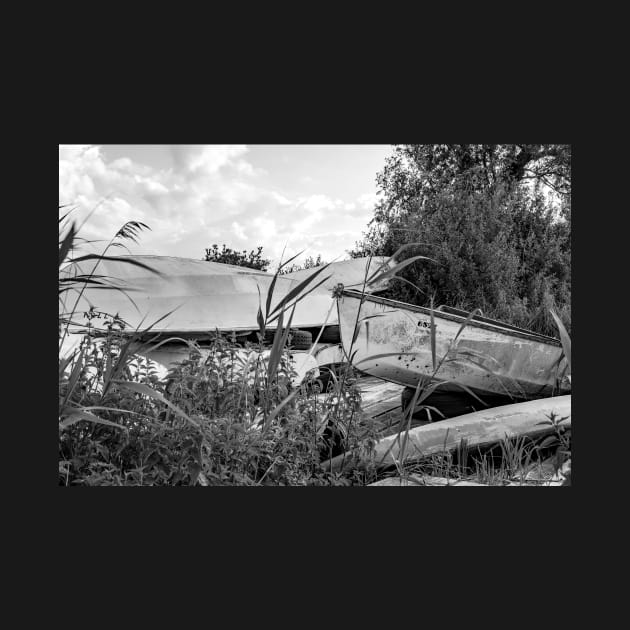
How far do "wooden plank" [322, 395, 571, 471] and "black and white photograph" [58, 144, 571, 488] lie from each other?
0.01 meters

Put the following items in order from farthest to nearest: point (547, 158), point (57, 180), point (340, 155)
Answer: point (547, 158) → point (340, 155) → point (57, 180)

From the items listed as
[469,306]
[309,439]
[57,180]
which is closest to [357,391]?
[309,439]

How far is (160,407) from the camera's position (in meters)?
A: 2.16

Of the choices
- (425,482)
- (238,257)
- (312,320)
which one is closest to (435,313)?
(425,482)

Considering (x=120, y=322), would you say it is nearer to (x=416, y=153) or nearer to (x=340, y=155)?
(x=340, y=155)

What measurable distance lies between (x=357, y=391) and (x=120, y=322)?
1051 mm

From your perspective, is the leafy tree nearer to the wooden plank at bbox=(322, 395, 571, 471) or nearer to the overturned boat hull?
the overturned boat hull

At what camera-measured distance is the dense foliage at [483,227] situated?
6.79m

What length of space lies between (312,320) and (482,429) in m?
3.78

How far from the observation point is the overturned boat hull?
4.18m

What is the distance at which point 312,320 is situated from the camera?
720cm

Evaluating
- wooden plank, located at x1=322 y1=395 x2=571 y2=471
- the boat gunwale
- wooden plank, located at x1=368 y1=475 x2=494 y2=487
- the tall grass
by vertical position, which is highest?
the boat gunwale

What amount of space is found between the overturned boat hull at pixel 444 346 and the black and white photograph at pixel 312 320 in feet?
0.05

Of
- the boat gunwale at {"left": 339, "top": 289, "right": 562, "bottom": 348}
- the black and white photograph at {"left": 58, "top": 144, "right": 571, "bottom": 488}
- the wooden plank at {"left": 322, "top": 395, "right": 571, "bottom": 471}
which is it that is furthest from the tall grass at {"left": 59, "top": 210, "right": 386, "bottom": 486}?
the boat gunwale at {"left": 339, "top": 289, "right": 562, "bottom": 348}
